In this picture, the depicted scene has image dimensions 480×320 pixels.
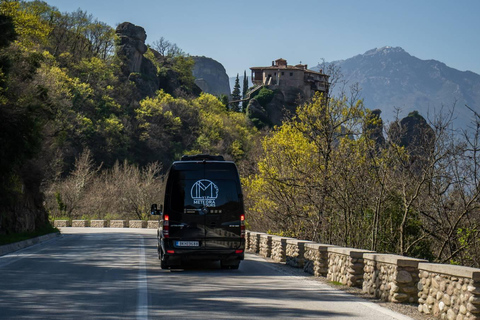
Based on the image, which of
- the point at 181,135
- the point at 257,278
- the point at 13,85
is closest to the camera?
the point at 257,278

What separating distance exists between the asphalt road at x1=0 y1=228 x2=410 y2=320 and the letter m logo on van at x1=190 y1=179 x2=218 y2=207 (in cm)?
170

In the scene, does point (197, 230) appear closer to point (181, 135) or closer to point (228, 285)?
point (228, 285)

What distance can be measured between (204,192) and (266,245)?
6916mm

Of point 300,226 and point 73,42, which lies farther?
point 73,42

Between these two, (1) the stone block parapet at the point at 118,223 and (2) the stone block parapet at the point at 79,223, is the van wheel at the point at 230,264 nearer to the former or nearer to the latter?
(1) the stone block parapet at the point at 118,223

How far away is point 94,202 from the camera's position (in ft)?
214

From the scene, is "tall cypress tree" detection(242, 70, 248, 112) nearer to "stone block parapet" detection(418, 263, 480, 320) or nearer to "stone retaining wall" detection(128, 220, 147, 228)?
"stone retaining wall" detection(128, 220, 147, 228)

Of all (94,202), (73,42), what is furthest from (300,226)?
(73,42)

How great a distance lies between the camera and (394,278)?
10305 mm

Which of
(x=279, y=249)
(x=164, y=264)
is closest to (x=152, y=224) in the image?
(x=279, y=249)

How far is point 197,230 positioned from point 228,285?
9.37 ft

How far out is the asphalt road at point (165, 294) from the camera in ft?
29.5

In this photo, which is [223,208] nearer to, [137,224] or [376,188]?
[376,188]

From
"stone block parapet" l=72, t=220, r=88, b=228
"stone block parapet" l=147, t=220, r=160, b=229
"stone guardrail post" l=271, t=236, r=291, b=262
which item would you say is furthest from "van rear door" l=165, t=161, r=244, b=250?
"stone block parapet" l=72, t=220, r=88, b=228
